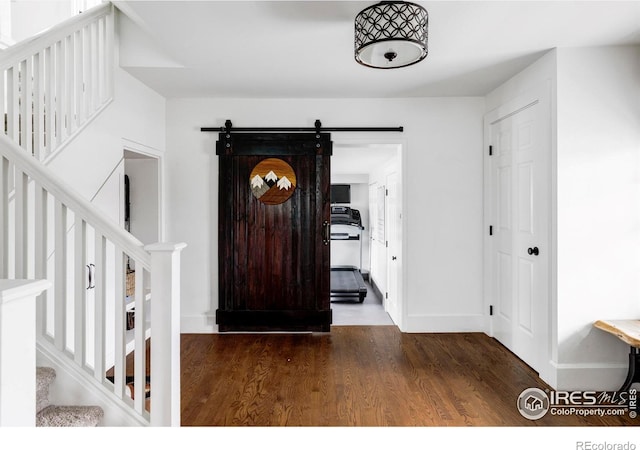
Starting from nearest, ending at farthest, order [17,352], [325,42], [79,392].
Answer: [17,352] → [79,392] → [325,42]

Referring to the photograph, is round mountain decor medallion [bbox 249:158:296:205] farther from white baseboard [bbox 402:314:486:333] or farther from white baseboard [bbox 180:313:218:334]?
white baseboard [bbox 402:314:486:333]

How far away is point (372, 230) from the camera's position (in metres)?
7.46

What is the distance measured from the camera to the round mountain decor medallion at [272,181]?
13.3 feet

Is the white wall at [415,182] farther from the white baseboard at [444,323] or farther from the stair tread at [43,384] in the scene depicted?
the stair tread at [43,384]

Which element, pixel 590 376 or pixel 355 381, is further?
pixel 355 381

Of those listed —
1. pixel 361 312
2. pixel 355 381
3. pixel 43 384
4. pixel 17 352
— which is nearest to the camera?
pixel 17 352

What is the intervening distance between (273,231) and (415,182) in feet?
5.12

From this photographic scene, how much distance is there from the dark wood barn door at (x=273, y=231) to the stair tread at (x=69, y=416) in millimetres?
2244

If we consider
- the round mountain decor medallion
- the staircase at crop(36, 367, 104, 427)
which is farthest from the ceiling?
the staircase at crop(36, 367, 104, 427)

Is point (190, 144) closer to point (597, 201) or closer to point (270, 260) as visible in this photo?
point (270, 260)

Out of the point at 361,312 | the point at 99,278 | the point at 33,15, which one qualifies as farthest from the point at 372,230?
the point at 99,278

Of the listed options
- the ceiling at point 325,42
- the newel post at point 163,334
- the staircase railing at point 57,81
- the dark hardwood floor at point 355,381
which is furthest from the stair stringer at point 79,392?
the ceiling at point 325,42

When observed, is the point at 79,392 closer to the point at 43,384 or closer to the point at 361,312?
the point at 43,384

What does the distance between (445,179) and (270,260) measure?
2002mm
